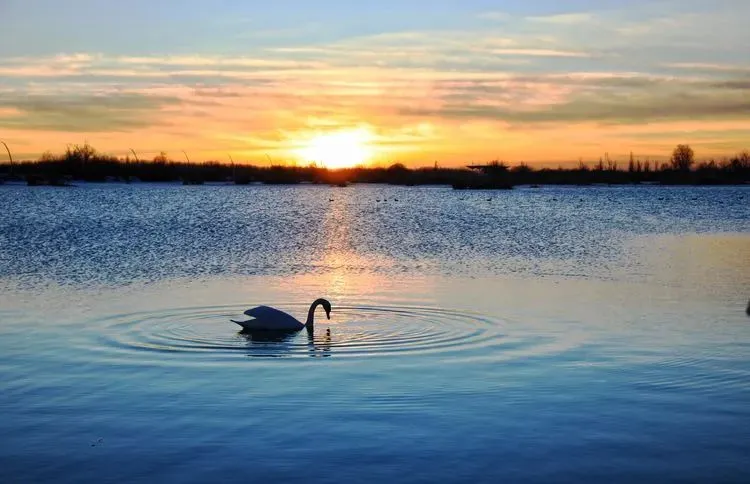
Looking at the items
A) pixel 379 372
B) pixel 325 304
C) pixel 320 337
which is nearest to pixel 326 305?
pixel 325 304

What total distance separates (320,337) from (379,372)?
2.68 metres

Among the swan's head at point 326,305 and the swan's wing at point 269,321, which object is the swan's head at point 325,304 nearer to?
the swan's head at point 326,305

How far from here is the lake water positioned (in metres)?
7.45

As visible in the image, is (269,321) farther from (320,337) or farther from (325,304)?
(325,304)

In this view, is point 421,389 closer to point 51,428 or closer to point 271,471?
point 271,471

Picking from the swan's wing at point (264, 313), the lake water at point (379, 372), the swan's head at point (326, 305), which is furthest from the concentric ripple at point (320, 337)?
the swan's wing at point (264, 313)

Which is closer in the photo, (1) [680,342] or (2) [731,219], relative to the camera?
(1) [680,342]

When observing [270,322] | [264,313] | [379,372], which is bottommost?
[379,372]

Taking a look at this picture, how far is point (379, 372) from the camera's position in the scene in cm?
1062

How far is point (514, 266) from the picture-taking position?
75.3ft

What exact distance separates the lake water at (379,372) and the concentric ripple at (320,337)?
2.3 inches

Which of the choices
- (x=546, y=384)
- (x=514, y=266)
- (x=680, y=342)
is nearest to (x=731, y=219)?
(x=514, y=266)

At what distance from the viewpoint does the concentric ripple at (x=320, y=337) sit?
1192cm

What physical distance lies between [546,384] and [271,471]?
4.04 m
